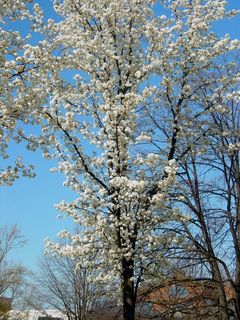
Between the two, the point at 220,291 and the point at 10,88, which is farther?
the point at 220,291

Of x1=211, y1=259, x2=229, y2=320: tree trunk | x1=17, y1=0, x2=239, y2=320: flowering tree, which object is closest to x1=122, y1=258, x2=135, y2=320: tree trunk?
x1=17, y1=0, x2=239, y2=320: flowering tree

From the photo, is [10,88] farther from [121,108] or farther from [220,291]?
[220,291]

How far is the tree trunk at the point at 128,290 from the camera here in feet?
30.8

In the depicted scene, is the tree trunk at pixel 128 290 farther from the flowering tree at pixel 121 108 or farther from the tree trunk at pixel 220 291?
the tree trunk at pixel 220 291

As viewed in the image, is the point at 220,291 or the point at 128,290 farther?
the point at 220,291

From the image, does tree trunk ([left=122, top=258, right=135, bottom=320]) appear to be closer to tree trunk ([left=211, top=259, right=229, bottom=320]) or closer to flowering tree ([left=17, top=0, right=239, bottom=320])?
flowering tree ([left=17, top=0, right=239, bottom=320])

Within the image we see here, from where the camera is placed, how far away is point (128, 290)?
9.47m

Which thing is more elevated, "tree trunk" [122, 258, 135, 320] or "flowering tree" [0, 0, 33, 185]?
"flowering tree" [0, 0, 33, 185]

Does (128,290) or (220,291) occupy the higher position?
(220,291)

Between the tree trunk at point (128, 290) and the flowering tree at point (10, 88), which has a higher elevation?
the flowering tree at point (10, 88)

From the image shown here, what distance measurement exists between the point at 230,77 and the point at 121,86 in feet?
9.74

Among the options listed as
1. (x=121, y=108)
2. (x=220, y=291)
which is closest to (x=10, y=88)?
(x=121, y=108)

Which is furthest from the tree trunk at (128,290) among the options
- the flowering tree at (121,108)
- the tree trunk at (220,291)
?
the tree trunk at (220,291)

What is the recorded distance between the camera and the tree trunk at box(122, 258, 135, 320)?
30.8 feet
